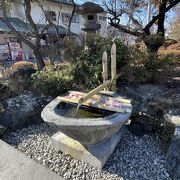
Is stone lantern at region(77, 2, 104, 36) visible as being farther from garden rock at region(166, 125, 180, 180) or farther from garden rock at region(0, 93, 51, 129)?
garden rock at region(166, 125, 180, 180)

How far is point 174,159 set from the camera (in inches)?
75.7

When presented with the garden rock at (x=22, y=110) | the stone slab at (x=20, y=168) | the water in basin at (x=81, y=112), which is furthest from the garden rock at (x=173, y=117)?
the garden rock at (x=22, y=110)

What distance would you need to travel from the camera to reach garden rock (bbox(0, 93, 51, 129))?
2.93 m

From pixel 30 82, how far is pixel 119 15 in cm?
576

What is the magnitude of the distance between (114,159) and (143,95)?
1297mm

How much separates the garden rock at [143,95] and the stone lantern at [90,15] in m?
2.21

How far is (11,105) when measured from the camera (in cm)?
305

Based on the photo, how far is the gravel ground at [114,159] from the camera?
1945 mm

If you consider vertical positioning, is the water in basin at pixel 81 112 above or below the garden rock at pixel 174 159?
above

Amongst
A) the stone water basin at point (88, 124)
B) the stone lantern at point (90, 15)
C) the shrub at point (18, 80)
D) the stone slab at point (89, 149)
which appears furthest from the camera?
the stone lantern at point (90, 15)

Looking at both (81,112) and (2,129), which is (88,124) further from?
(2,129)

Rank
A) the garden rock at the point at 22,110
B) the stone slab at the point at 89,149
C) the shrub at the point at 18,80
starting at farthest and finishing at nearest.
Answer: the shrub at the point at 18,80
the garden rock at the point at 22,110
the stone slab at the point at 89,149

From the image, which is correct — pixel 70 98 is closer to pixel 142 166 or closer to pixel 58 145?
pixel 58 145

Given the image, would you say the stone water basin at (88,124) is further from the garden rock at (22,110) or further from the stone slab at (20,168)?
the garden rock at (22,110)
